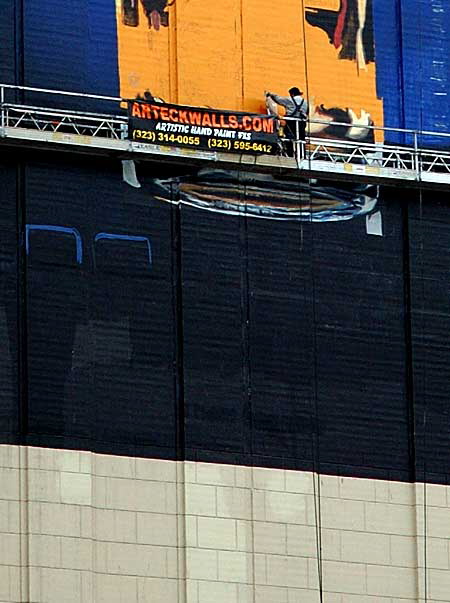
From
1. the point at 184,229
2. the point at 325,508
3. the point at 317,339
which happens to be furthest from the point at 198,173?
the point at 325,508

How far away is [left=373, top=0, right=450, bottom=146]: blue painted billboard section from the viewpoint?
58281 mm

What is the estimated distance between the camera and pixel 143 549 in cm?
5294

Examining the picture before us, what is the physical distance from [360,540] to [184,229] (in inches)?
323

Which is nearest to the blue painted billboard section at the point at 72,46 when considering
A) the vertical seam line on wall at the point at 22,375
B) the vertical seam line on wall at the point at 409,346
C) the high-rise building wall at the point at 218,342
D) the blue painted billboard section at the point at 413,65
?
the high-rise building wall at the point at 218,342

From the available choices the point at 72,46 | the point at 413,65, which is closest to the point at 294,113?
the point at 413,65

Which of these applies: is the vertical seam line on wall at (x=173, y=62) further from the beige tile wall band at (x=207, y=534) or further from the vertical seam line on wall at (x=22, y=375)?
the beige tile wall band at (x=207, y=534)

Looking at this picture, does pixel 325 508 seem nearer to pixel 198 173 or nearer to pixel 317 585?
pixel 317 585

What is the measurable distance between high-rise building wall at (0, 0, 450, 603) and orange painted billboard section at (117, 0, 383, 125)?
5 centimetres

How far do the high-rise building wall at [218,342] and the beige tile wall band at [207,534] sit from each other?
5 cm

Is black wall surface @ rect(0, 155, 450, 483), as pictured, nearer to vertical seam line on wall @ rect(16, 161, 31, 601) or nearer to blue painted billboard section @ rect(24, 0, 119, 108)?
vertical seam line on wall @ rect(16, 161, 31, 601)

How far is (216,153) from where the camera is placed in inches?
2168

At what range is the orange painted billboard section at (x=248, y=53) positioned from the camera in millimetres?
56000

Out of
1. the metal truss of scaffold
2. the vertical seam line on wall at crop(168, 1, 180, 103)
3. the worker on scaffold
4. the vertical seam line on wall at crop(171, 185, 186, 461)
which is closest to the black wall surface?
the vertical seam line on wall at crop(171, 185, 186, 461)

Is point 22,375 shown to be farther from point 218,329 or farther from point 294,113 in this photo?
point 294,113
